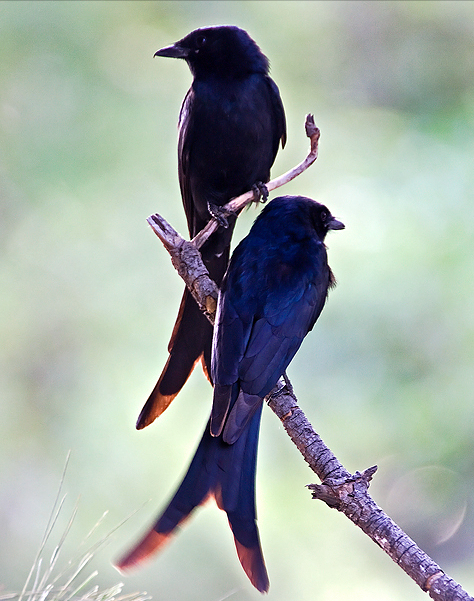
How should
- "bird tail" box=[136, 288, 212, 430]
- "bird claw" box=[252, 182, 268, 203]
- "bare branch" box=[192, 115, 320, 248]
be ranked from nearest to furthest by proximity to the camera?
"bare branch" box=[192, 115, 320, 248]
"bird tail" box=[136, 288, 212, 430]
"bird claw" box=[252, 182, 268, 203]

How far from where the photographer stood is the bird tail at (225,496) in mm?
1447

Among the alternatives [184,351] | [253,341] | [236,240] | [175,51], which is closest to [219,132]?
[175,51]

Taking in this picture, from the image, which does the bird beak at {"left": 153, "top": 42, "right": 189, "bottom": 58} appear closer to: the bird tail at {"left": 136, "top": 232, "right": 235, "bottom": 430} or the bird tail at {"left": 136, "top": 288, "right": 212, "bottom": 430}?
the bird tail at {"left": 136, "top": 232, "right": 235, "bottom": 430}

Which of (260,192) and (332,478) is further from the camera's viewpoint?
(260,192)

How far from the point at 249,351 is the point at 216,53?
3.73ft

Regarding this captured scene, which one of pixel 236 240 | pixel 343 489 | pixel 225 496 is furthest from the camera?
pixel 236 240

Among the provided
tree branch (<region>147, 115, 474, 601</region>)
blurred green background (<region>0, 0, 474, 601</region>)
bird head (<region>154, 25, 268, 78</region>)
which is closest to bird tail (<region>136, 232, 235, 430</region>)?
tree branch (<region>147, 115, 474, 601</region>)

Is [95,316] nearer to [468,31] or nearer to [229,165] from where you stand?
[229,165]

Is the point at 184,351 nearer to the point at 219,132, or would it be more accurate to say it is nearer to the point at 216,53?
the point at 219,132

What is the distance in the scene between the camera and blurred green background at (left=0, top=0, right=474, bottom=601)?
138 inches

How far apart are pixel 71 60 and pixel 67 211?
133 cm

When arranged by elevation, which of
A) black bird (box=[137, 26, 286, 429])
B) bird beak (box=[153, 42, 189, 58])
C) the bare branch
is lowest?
the bare branch

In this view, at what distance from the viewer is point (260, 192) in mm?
2338

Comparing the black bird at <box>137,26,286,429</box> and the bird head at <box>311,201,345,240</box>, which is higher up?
the black bird at <box>137,26,286,429</box>
